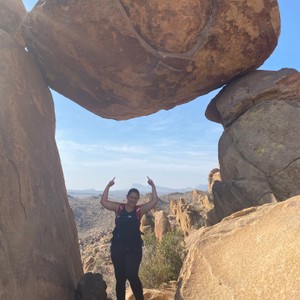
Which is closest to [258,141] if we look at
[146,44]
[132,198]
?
[146,44]

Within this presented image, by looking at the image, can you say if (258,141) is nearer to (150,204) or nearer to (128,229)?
(150,204)

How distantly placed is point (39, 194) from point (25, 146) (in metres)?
1.02

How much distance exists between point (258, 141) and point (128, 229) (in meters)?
4.15

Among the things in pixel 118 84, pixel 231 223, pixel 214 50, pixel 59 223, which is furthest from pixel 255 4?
pixel 59 223

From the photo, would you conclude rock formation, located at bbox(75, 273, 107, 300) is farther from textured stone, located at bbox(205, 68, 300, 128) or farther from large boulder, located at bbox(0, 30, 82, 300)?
textured stone, located at bbox(205, 68, 300, 128)

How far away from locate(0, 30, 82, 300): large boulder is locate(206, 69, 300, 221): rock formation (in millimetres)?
3957

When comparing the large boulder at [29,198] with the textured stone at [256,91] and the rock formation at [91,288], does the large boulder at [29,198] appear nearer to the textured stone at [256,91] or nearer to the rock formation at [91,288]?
the rock formation at [91,288]

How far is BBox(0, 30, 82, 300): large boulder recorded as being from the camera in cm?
579

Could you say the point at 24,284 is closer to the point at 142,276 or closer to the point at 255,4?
the point at 255,4

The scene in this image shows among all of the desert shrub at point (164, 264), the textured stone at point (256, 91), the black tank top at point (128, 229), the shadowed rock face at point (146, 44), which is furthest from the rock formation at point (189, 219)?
the black tank top at point (128, 229)

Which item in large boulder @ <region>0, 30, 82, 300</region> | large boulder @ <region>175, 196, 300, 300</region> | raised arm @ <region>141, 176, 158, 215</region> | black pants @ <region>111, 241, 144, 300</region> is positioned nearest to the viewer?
large boulder @ <region>175, 196, 300, 300</region>

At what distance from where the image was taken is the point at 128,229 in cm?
628

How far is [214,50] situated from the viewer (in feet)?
27.8

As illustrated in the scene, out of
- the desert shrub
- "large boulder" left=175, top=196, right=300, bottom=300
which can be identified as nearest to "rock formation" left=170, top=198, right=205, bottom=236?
the desert shrub
